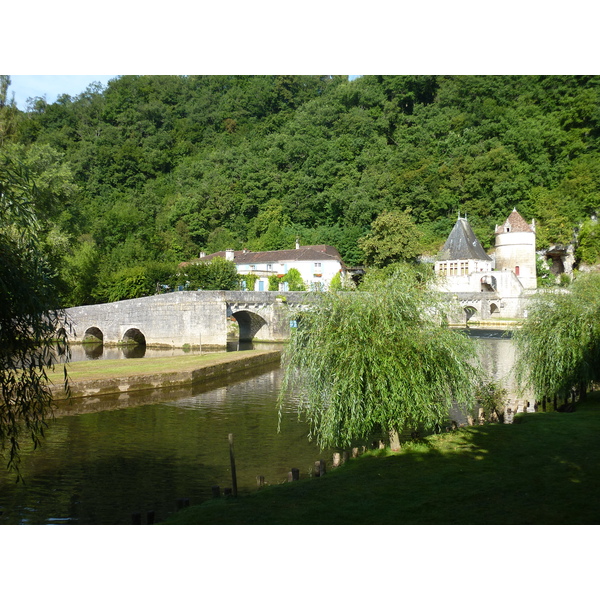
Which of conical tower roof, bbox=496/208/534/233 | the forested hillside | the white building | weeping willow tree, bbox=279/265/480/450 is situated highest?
the forested hillside

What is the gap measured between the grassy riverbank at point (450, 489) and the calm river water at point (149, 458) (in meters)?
1.80

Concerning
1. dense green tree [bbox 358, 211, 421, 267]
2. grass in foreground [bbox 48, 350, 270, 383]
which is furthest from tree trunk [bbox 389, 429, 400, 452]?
dense green tree [bbox 358, 211, 421, 267]

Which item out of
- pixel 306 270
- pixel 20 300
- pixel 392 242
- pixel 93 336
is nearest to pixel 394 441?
pixel 20 300

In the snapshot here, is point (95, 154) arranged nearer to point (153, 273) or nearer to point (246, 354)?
point (153, 273)

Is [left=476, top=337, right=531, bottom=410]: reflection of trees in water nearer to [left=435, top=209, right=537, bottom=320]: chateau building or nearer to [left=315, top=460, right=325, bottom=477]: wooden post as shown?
[left=315, top=460, right=325, bottom=477]: wooden post

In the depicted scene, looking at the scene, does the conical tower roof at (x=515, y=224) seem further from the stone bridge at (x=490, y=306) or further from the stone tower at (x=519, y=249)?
the stone bridge at (x=490, y=306)

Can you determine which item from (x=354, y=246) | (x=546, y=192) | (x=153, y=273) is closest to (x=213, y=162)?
(x=354, y=246)

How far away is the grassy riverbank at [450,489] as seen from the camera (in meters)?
8.35

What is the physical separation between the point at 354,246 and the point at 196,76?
43.2 meters

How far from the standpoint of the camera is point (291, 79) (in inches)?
3147

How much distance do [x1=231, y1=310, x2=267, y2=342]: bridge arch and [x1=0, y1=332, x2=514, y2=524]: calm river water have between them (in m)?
22.7

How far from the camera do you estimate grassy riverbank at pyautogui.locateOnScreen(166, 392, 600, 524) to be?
8352 mm

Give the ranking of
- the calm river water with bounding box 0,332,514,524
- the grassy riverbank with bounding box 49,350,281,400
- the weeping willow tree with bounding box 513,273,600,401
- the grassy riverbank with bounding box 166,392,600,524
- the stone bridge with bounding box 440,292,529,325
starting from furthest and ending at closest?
the stone bridge with bounding box 440,292,529,325 → the grassy riverbank with bounding box 49,350,281,400 → the weeping willow tree with bounding box 513,273,600,401 → the calm river water with bounding box 0,332,514,524 → the grassy riverbank with bounding box 166,392,600,524

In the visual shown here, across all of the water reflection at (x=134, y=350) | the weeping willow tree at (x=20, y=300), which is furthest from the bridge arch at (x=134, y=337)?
the weeping willow tree at (x=20, y=300)
